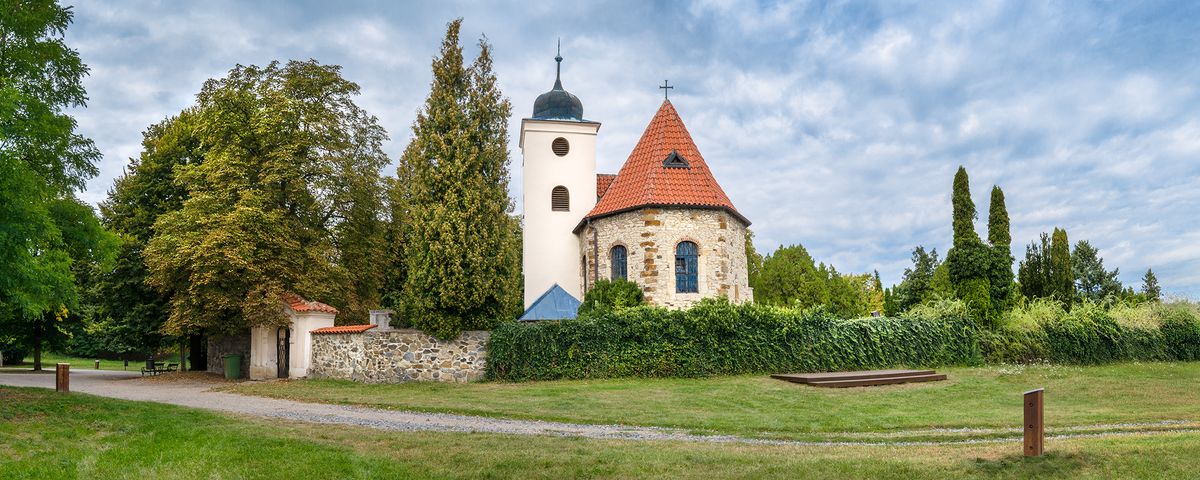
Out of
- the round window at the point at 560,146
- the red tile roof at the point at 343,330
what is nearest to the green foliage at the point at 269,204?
the red tile roof at the point at 343,330

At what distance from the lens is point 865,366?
21.4 meters

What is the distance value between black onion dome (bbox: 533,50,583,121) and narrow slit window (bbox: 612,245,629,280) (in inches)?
224

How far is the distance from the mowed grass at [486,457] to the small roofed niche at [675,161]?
662 inches

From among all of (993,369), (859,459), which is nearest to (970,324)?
(993,369)

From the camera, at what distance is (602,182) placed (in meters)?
29.0

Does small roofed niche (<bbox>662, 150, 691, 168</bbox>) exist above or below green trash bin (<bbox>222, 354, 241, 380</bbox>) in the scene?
above

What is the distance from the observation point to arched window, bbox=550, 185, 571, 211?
27812 millimetres

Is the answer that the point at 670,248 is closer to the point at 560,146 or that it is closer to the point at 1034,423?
the point at 560,146

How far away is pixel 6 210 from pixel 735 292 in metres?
18.9

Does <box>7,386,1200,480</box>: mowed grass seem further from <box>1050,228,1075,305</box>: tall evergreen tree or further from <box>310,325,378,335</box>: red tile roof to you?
<box>1050,228,1075,305</box>: tall evergreen tree

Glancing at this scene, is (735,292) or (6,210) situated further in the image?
(735,292)

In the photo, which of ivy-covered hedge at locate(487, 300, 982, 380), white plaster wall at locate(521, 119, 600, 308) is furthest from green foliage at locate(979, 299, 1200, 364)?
white plaster wall at locate(521, 119, 600, 308)

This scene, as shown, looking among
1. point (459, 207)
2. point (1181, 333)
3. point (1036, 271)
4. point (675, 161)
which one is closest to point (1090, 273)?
point (1036, 271)

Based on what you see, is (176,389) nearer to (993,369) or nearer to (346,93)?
(346,93)
